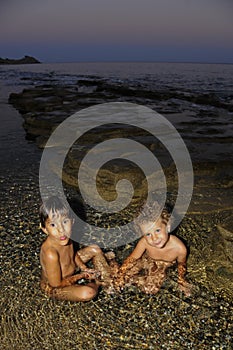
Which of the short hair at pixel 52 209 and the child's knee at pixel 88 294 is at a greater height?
the short hair at pixel 52 209

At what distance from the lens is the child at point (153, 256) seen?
387cm

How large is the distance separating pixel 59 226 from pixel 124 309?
45.9 inches

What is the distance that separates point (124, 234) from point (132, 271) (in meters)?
0.90

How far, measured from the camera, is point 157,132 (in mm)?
9688

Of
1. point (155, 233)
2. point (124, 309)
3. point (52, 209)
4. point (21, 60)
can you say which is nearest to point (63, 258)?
point (52, 209)

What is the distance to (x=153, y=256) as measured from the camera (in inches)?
168

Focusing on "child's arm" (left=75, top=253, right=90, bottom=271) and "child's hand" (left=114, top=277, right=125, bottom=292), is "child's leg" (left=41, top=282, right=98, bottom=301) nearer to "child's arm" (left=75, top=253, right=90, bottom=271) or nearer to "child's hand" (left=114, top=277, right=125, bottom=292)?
"child's hand" (left=114, top=277, right=125, bottom=292)

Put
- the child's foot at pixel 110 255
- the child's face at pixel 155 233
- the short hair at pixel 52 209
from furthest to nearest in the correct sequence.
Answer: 1. the child's foot at pixel 110 255
2. the child's face at pixel 155 233
3. the short hair at pixel 52 209

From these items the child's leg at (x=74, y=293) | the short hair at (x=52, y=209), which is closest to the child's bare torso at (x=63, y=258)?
the child's leg at (x=74, y=293)

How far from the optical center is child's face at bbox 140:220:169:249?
3.84 m

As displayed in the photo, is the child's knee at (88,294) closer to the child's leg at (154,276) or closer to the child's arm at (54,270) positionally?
the child's arm at (54,270)

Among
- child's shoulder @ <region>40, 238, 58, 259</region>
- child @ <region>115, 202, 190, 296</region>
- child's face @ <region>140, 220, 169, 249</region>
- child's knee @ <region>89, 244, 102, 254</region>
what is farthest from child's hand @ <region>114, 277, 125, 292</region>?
child's shoulder @ <region>40, 238, 58, 259</region>

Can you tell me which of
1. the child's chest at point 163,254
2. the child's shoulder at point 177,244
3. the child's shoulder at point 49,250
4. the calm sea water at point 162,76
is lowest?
the child's chest at point 163,254

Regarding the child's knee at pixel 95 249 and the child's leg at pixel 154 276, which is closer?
the child's leg at pixel 154 276
